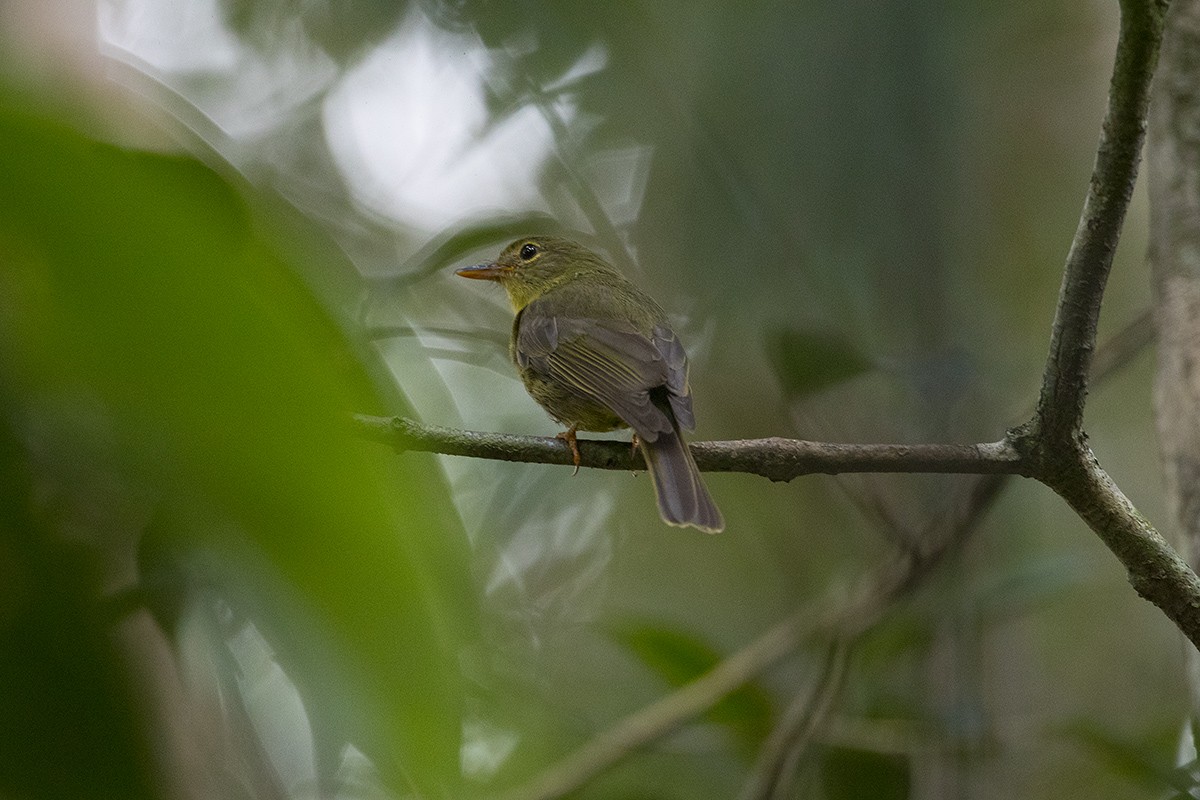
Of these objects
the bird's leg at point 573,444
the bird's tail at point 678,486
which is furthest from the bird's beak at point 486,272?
the bird's tail at point 678,486

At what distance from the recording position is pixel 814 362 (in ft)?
12.1

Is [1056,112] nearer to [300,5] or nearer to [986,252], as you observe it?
[986,252]

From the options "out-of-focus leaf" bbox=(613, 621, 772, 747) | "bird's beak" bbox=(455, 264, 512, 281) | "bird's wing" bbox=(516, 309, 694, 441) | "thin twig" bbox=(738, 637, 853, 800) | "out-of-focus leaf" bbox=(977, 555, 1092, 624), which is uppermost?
"bird's beak" bbox=(455, 264, 512, 281)

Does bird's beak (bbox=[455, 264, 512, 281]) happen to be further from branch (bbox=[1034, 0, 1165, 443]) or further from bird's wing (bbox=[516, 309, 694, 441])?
branch (bbox=[1034, 0, 1165, 443])

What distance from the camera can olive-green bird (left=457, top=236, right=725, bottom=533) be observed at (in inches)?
121

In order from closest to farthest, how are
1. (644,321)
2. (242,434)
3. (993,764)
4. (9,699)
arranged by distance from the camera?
(242,434), (9,699), (993,764), (644,321)

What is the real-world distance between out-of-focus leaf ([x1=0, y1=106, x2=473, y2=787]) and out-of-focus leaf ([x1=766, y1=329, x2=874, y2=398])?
3241 millimetres

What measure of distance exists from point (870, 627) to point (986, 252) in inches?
86.7

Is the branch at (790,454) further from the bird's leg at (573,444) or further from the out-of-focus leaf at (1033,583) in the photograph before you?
the out-of-focus leaf at (1033,583)

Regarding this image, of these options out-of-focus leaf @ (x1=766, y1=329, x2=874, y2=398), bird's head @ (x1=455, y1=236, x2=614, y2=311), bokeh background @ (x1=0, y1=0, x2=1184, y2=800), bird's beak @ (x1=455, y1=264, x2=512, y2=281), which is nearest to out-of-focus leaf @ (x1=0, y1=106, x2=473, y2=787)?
bokeh background @ (x1=0, y1=0, x2=1184, y2=800)

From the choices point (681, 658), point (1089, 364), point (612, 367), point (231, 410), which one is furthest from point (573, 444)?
point (231, 410)

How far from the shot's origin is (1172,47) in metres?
2.97

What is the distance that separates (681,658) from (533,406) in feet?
8.17

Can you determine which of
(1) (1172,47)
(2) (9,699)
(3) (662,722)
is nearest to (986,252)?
(1) (1172,47)
